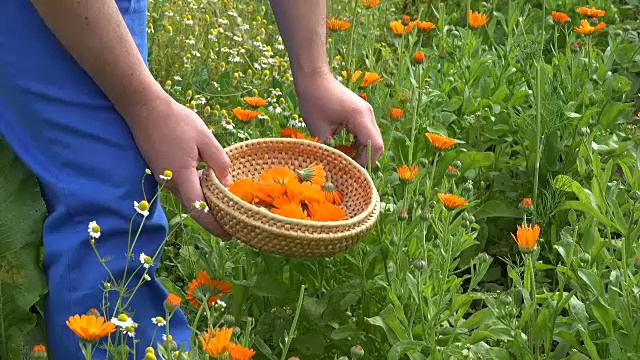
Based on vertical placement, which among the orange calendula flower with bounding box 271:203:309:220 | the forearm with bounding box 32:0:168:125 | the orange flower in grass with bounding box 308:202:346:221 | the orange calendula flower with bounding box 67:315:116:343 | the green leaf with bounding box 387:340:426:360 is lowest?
the green leaf with bounding box 387:340:426:360

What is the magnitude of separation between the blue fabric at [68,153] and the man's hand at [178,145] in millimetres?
66

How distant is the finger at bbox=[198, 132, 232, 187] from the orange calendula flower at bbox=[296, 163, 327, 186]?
26 centimetres

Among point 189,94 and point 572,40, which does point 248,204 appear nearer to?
point 189,94

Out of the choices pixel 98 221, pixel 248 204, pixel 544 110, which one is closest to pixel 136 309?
pixel 98 221

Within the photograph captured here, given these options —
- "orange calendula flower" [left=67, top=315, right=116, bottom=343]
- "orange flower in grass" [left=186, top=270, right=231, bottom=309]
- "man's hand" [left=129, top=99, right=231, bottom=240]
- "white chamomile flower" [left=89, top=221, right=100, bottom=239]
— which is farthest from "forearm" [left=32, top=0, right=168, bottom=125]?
"orange calendula flower" [left=67, top=315, right=116, bottom=343]

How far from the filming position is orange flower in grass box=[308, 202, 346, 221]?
1994 mm

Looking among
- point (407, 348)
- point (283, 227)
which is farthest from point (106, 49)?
point (407, 348)

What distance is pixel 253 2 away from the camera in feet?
14.4

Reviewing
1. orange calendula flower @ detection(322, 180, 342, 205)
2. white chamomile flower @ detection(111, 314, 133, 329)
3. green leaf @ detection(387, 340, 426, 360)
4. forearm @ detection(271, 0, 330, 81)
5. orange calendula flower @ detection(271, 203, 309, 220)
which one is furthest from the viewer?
forearm @ detection(271, 0, 330, 81)

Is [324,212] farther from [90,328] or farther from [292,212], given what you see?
[90,328]

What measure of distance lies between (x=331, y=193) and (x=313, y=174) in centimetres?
6

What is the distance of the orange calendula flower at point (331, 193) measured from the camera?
2.14 m

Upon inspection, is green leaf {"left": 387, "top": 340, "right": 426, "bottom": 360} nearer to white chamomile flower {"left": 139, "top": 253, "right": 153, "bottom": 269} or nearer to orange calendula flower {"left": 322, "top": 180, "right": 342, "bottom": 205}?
orange calendula flower {"left": 322, "top": 180, "right": 342, "bottom": 205}

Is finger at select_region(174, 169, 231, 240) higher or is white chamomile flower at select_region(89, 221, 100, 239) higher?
white chamomile flower at select_region(89, 221, 100, 239)
